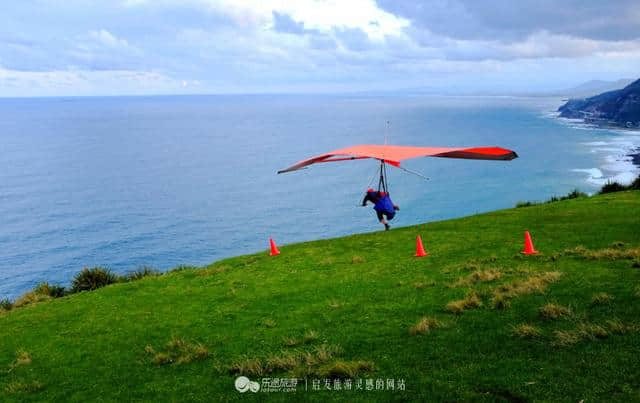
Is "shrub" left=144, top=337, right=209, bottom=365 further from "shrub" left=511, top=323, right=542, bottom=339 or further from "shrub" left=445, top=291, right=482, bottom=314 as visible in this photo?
"shrub" left=511, top=323, right=542, bottom=339

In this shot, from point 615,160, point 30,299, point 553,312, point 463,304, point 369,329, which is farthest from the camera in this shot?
point 615,160

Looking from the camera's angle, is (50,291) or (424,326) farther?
(50,291)

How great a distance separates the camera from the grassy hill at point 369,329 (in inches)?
320

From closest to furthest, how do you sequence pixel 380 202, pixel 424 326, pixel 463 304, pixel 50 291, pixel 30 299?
pixel 424 326
pixel 463 304
pixel 30 299
pixel 380 202
pixel 50 291

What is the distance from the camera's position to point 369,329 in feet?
37.5

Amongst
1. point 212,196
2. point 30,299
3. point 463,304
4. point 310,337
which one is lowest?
point 212,196

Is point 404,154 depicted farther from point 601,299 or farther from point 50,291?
point 50,291

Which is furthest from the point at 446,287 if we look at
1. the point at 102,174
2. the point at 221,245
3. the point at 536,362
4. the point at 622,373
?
the point at 102,174

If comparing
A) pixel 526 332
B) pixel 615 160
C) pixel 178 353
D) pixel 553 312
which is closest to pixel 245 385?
pixel 178 353

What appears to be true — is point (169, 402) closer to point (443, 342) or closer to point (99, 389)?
point (99, 389)

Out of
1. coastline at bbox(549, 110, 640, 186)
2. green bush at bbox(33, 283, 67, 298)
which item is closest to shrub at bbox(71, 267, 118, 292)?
green bush at bbox(33, 283, 67, 298)

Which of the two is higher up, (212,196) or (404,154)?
(404,154)

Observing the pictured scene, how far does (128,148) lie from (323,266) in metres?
192

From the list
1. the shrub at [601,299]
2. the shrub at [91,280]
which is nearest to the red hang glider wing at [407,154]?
the shrub at [601,299]
